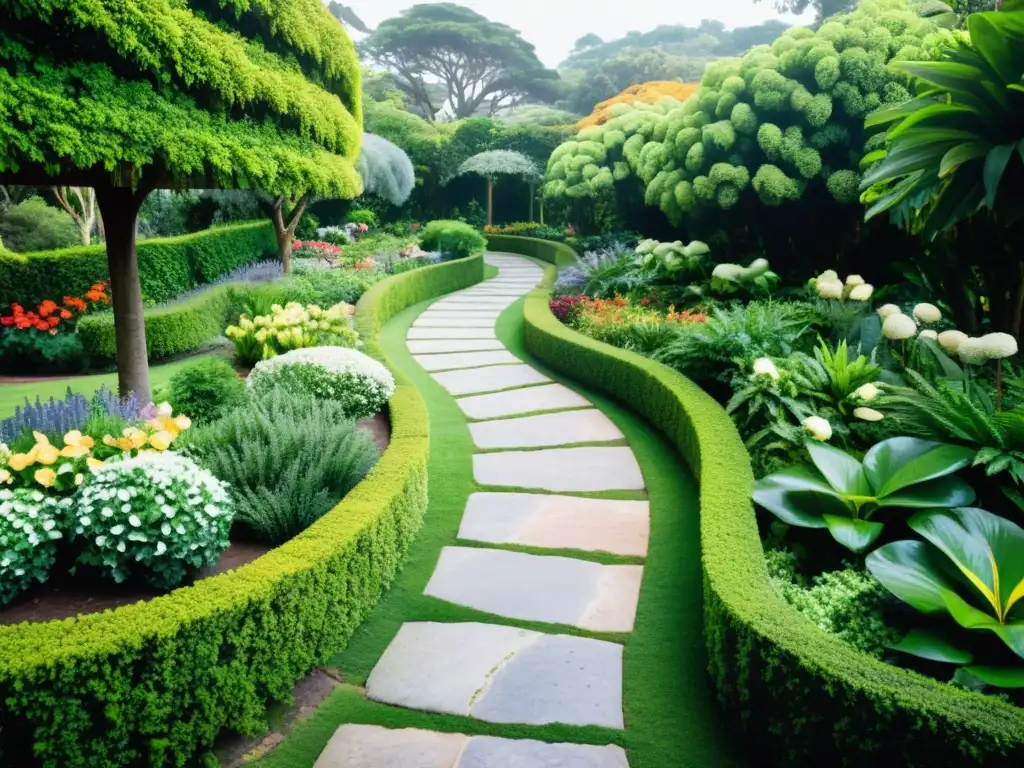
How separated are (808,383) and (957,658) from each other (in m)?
2.58

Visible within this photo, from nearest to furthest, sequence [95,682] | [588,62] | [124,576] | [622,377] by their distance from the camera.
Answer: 1. [95,682]
2. [124,576]
3. [622,377]
4. [588,62]

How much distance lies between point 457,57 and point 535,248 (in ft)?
82.6

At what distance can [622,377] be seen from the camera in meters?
7.00

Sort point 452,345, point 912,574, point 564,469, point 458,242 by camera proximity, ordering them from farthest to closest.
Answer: point 458,242 → point 452,345 → point 564,469 → point 912,574

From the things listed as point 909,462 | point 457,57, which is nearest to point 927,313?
point 909,462

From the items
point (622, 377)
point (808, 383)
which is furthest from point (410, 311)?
point (808, 383)

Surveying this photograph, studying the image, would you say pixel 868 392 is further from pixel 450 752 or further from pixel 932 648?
pixel 450 752

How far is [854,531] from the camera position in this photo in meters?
3.27

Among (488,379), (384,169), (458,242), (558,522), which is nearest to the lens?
(558,522)

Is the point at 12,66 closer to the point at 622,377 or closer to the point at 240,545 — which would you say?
the point at 240,545

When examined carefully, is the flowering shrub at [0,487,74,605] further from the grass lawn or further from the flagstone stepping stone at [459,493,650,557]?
the flagstone stepping stone at [459,493,650,557]

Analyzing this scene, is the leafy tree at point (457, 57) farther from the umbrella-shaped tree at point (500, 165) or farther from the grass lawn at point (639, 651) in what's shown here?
the grass lawn at point (639, 651)

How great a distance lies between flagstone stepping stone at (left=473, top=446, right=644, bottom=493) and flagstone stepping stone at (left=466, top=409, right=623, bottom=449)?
22 centimetres

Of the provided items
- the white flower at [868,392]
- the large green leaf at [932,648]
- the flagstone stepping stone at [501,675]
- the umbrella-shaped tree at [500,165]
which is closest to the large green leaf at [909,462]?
the white flower at [868,392]
